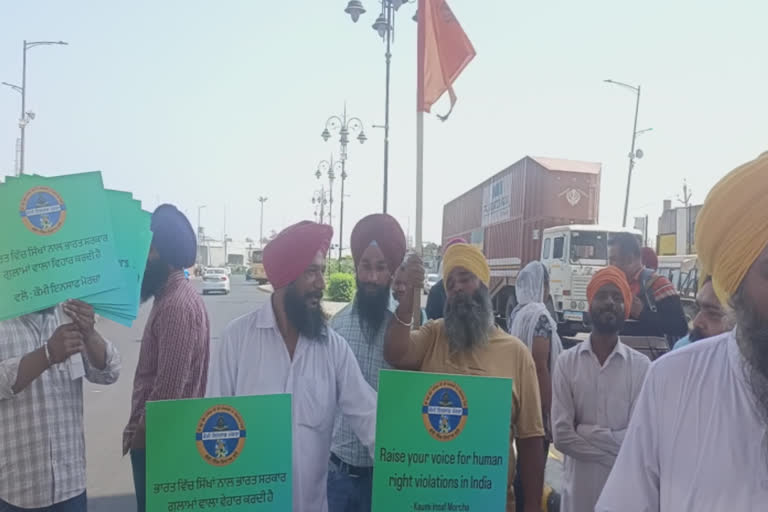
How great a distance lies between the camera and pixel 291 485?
7.07 feet

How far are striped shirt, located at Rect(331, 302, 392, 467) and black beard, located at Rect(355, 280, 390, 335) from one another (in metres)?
0.02

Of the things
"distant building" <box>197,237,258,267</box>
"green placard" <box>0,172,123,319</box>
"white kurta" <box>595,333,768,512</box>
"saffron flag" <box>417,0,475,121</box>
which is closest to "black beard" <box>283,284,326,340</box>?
"green placard" <box>0,172,123,319</box>

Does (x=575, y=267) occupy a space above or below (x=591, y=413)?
above

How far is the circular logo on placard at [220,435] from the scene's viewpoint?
2041 mm

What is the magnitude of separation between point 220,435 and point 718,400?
1.43m

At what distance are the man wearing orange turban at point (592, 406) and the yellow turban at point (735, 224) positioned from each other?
68.3 inches

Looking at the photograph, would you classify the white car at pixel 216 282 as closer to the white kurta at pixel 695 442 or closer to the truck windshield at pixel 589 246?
the truck windshield at pixel 589 246

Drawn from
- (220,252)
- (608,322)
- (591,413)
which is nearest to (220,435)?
(591,413)

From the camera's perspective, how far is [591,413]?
3189mm

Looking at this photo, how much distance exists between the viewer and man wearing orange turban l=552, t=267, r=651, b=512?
3.11 metres

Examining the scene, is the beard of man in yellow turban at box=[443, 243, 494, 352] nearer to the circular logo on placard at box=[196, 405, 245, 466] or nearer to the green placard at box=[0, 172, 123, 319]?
the circular logo on placard at box=[196, 405, 245, 466]

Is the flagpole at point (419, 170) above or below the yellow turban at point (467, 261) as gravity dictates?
above

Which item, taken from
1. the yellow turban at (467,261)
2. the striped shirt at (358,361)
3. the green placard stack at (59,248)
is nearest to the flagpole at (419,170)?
the yellow turban at (467,261)

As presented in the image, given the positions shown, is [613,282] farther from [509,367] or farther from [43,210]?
[43,210]
